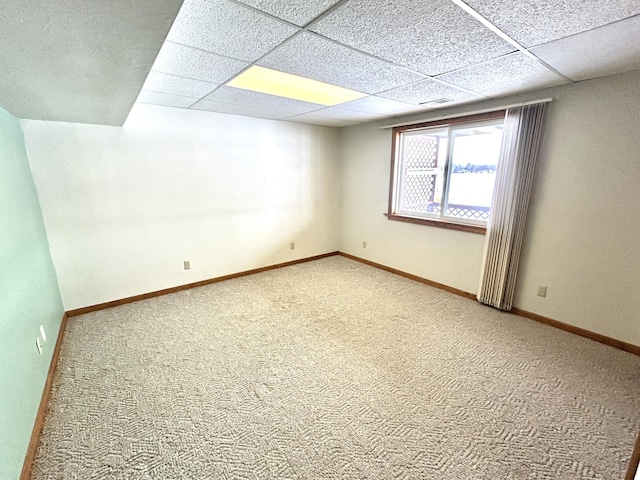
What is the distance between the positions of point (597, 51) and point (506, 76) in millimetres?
525

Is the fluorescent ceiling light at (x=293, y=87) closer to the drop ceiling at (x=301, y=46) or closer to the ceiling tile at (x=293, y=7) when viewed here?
the drop ceiling at (x=301, y=46)

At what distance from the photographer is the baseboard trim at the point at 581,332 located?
2.33 m

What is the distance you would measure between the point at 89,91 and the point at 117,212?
1.61 metres

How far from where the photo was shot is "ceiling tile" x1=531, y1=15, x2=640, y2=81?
1492 mm

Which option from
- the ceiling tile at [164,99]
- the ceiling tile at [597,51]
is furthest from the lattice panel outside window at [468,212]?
the ceiling tile at [164,99]

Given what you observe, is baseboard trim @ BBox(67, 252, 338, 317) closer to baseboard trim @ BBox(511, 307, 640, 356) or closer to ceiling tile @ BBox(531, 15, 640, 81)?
baseboard trim @ BBox(511, 307, 640, 356)

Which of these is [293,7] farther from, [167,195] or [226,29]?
[167,195]

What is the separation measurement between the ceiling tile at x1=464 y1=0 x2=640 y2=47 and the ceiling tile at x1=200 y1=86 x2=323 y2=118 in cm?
192

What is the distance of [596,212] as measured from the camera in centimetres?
239

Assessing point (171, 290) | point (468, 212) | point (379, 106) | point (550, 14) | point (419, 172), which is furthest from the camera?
point (419, 172)

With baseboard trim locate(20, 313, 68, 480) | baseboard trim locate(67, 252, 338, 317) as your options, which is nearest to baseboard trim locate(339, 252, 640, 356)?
baseboard trim locate(67, 252, 338, 317)

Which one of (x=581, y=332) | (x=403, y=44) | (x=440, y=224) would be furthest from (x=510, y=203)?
(x=403, y=44)

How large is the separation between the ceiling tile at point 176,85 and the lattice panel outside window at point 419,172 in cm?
265

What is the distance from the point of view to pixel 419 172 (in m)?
3.85
